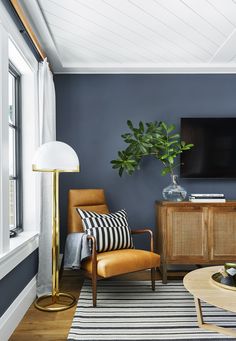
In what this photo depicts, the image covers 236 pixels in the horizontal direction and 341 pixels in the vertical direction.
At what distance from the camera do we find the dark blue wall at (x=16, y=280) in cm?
225

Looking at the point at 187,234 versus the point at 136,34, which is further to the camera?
the point at 187,234

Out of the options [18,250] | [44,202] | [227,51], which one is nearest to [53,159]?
[44,202]

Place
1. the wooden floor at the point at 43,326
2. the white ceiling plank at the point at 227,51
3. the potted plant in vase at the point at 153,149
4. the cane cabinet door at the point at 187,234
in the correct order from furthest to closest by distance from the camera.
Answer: the potted plant in vase at the point at 153,149 < the cane cabinet door at the point at 187,234 < the white ceiling plank at the point at 227,51 < the wooden floor at the point at 43,326

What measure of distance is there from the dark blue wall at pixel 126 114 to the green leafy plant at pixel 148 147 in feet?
0.67

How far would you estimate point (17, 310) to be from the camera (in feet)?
8.16

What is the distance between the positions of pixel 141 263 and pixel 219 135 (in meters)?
1.85

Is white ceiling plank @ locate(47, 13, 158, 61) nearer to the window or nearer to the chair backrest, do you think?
the window

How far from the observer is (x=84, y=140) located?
4.05 meters

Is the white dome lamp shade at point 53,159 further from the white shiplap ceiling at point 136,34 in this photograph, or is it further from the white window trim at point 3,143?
the white shiplap ceiling at point 136,34

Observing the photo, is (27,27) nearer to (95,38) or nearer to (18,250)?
(95,38)

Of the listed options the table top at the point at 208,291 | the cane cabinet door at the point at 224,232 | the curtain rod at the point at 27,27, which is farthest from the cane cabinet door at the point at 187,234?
the curtain rod at the point at 27,27

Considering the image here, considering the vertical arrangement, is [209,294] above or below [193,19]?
below

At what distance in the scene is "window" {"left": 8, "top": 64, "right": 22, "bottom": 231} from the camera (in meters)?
3.12

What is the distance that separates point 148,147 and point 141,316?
1.80 m
